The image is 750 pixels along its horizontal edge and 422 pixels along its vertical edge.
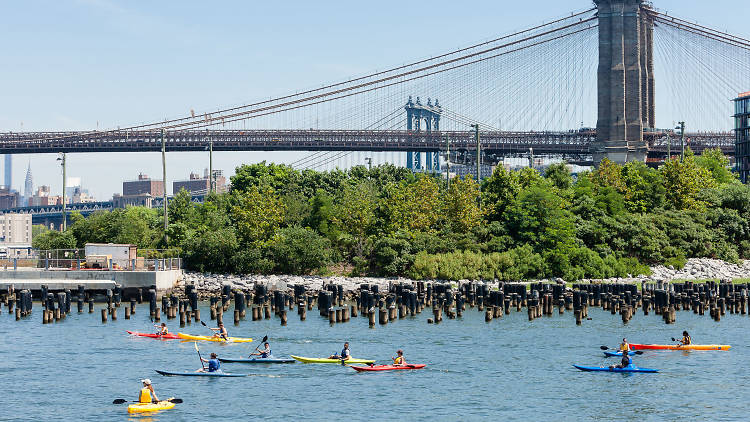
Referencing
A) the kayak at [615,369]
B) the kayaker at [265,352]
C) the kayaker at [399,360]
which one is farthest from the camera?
the kayaker at [265,352]

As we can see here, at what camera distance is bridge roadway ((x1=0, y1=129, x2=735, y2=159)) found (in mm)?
144625

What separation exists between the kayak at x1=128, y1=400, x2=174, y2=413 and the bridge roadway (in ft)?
337

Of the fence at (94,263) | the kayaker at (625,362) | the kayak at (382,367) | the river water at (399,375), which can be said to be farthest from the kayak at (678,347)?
the fence at (94,263)

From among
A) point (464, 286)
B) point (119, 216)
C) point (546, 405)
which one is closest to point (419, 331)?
point (464, 286)

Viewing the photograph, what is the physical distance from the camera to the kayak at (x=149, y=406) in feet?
144

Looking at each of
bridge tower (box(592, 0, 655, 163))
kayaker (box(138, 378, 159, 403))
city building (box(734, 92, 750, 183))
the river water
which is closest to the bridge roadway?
bridge tower (box(592, 0, 655, 163))

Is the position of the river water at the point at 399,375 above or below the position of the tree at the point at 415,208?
below

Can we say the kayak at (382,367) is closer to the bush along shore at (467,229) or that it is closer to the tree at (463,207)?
the bush along shore at (467,229)

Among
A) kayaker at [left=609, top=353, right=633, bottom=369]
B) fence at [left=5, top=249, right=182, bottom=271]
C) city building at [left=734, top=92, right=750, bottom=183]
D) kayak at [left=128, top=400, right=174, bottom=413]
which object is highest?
city building at [left=734, top=92, right=750, bottom=183]

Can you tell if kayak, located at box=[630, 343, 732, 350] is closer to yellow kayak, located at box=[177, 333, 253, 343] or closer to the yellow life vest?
yellow kayak, located at box=[177, 333, 253, 343]

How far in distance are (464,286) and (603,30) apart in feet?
229

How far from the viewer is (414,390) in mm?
48656

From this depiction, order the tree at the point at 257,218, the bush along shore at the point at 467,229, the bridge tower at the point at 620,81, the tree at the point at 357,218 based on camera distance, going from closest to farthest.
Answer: the bush along shore at the point at 467,229 → the tree at the point at 257,218 → the tree at the point at 357,218 → the bridge tower at the point at 620,81

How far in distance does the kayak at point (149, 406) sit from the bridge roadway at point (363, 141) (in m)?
103
